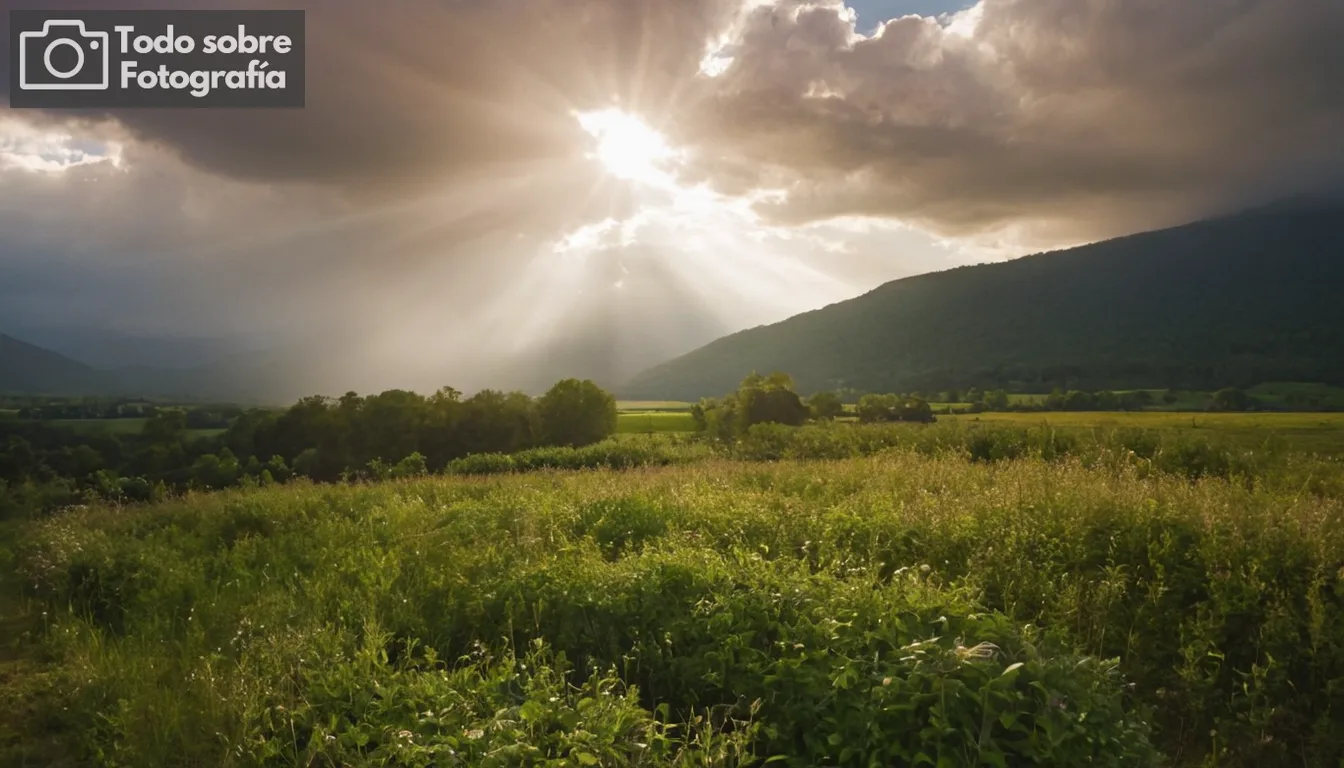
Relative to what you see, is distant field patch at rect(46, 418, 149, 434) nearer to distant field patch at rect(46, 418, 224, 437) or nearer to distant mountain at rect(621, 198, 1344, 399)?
distant field patch at rect(46, 418, 224, 437)

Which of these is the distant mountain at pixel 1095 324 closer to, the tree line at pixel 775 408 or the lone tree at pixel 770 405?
the tree line at pixel 775 408

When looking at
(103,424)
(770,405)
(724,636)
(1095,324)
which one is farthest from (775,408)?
(1095,324)

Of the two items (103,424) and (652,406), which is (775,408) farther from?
(652,406)

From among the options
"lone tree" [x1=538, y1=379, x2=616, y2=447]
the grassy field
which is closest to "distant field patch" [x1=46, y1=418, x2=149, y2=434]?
"lone tree" [x1=538, y1=379, x2=616, y2=447]

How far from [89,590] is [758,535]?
8276mm

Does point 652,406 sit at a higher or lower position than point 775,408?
lower

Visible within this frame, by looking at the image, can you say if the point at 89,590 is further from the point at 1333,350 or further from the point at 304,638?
the point at 1333,350

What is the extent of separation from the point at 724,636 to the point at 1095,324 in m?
129

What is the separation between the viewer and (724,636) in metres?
4.52

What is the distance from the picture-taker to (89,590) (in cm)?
847

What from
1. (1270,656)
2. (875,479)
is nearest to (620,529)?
(875,479)

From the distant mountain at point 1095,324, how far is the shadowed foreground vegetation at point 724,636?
86.5 metres

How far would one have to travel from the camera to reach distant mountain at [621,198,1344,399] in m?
90.7

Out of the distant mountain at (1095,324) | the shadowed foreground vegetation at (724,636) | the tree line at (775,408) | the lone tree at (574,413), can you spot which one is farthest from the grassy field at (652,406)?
the shadowed foreground vegetation at (724,636)
